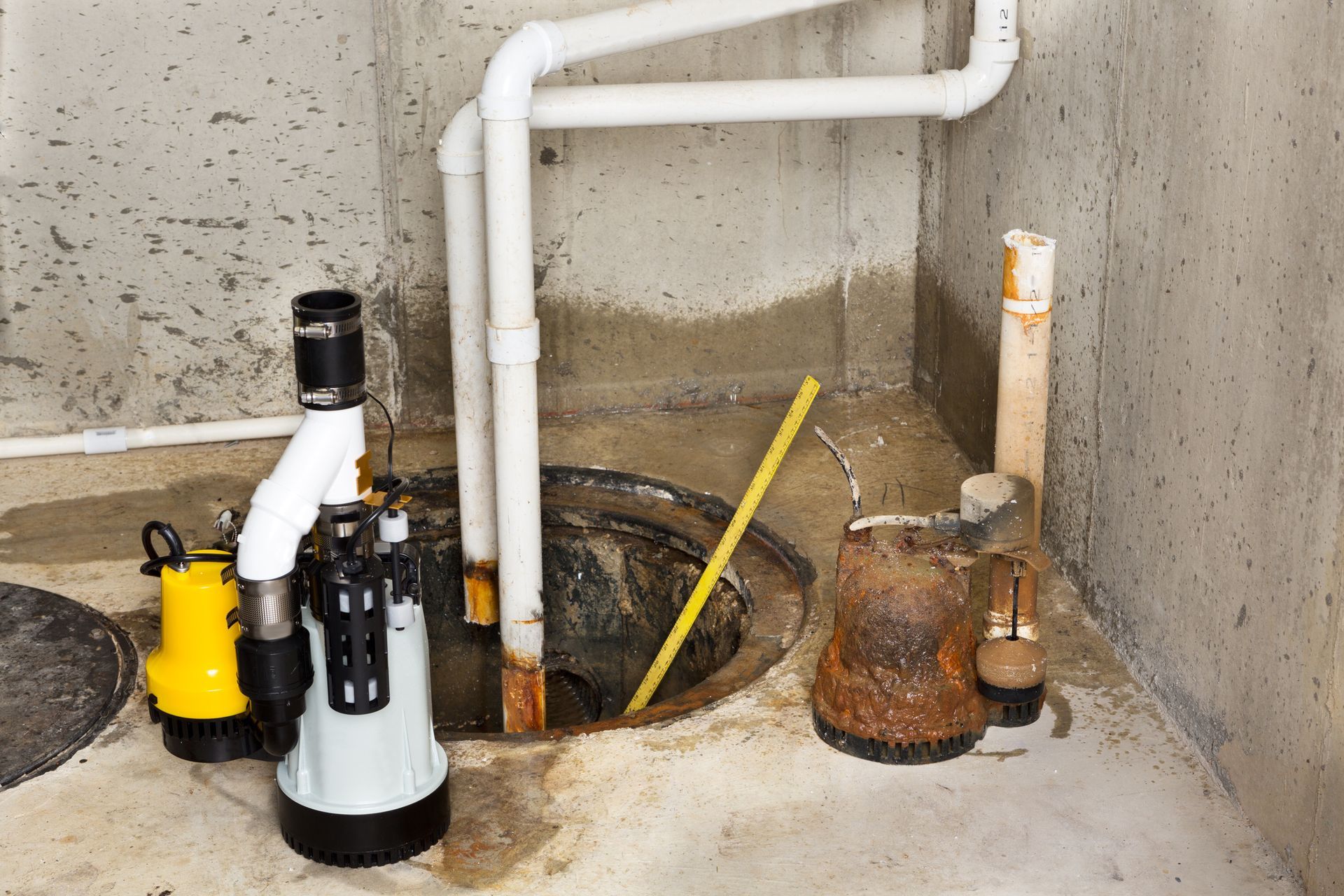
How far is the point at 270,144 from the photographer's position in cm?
430

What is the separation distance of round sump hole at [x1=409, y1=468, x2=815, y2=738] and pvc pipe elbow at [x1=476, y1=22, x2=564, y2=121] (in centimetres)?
126

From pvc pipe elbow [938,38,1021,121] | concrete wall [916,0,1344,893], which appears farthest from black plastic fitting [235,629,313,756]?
pvc pipe elbow [938,38,1021,121]

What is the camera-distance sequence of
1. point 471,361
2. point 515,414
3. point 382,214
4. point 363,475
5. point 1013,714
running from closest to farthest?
point 363,475, point 1013,714, point 515,414, point 471,361, point 382,214

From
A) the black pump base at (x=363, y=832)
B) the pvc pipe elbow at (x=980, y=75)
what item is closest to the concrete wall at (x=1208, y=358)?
the pvc pipe elbow at (x=980, y=75)

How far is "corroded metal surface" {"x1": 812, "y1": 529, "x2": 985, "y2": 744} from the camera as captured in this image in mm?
2842

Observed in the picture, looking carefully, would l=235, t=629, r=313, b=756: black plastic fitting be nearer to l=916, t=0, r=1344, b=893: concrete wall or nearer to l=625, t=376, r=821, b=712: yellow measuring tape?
l=625, t=376, r=821, b=712: yellow measuring tape

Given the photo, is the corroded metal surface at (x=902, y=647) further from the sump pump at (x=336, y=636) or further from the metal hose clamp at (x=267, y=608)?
the metal hose clamp at (x=267, y=608)

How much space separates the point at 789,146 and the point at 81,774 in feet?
8.73

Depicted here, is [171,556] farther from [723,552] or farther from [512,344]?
[723,552]

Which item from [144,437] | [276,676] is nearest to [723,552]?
[276,676]

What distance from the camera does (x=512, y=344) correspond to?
11.0ft

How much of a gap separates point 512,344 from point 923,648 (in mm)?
1122

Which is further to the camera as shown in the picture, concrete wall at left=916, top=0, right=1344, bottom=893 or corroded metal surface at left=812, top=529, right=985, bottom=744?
corroded metal surface at left=812, top=529, right=985, bottom=744

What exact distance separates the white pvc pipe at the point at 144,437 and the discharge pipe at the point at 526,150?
3.16ft
